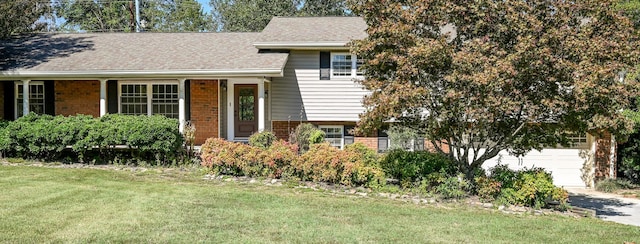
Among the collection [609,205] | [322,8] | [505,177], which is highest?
[322,8]

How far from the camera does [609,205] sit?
12039mm

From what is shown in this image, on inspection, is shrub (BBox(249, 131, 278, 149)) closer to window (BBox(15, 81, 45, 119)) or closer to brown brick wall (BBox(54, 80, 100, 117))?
brown brick wall (BBox(54, 80, 100, 117))

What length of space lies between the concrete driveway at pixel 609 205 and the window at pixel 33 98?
49.7 ft

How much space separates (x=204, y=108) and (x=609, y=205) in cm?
1120

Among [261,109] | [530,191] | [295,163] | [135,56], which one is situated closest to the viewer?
[530,191]

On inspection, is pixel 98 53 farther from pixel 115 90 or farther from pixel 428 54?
pixel 428 54

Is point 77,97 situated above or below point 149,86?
below

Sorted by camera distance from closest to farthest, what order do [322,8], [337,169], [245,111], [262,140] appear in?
[337,169]
[262,140]
[245,111]
[322,8]

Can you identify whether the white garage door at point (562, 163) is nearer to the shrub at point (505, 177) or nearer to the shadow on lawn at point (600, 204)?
the shadow on lawn at point (600, 204)

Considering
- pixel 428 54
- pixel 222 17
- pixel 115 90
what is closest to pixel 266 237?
pixel 428 54

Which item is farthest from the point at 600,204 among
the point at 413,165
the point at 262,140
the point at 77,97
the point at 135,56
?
the point at 77,97

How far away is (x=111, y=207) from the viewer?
7.81 meters

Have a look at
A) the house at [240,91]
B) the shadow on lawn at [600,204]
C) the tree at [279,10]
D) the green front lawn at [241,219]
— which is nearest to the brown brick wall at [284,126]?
the house at [240,91]

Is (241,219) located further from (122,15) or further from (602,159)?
(122,15)
